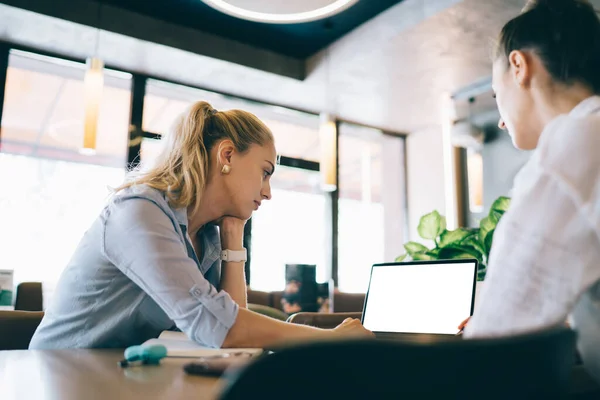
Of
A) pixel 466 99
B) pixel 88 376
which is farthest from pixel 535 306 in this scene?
pixel 466 99

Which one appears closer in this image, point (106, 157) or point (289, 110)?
point (106, 157)

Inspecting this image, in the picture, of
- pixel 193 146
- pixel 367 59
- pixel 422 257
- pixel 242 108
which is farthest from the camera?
pixel 242 108

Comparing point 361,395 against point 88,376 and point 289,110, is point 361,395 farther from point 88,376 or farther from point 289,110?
point 289,110

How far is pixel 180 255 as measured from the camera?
3.66ft

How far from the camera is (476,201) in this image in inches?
207

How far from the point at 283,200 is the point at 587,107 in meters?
5.48

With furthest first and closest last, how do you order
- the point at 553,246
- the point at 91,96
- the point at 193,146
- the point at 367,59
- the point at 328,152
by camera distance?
the point at 367,59 < the point at 328,152 < the point at 91,96 < the point at 193,146 < the point at 553,246

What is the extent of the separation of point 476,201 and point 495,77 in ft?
15.0

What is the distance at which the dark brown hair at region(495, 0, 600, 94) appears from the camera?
806 millimetres

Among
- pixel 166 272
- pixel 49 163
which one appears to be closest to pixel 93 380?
pixel 166 272

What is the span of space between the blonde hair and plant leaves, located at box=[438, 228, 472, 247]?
0.81 metres

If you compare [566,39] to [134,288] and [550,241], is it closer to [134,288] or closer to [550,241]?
[550,241]

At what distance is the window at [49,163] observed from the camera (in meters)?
4.56

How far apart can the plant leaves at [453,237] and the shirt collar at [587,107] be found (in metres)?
1.20
